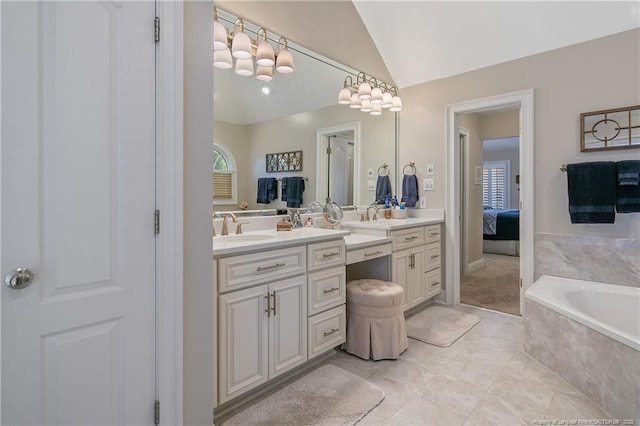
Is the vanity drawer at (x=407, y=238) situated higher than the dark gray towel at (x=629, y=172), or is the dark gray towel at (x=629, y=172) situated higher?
the dark gray towel at (x=629, y=172)

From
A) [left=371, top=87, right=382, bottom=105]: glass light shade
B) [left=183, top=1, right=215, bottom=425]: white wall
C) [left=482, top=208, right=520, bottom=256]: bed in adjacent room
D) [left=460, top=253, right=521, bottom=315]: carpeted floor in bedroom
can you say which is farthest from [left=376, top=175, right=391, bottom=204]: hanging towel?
[left=482, top=208, right=520, bottom=256]: bed in adjacent room

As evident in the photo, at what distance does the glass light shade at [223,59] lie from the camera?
2.19 meters

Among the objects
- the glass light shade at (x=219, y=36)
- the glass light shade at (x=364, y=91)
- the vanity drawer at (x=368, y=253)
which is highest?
the glass light shade at (x=364, y=91)

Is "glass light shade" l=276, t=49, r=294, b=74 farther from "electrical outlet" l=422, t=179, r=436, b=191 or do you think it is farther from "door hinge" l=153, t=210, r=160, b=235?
"electrical outlet" l=422, t=179, r=436, b=191

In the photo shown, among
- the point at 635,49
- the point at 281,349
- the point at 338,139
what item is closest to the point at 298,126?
the point at 338,139

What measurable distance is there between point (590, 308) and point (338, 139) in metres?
2.44

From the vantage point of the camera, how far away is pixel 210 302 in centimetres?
146

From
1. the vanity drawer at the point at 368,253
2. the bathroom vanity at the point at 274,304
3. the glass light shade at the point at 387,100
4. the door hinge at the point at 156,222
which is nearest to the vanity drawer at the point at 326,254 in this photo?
the bathroom vanity at the point at 274,304

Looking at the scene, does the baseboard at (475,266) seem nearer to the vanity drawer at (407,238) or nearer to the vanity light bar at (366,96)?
the vanity drawer at (407,238)

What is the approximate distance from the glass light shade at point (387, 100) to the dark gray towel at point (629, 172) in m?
2.00

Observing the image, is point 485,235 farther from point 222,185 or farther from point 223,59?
point 223,59

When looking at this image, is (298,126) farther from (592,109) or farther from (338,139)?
(592,109)

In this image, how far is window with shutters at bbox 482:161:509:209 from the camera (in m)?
9.05

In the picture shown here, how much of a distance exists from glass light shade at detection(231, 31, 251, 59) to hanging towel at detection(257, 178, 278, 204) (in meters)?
0.88
